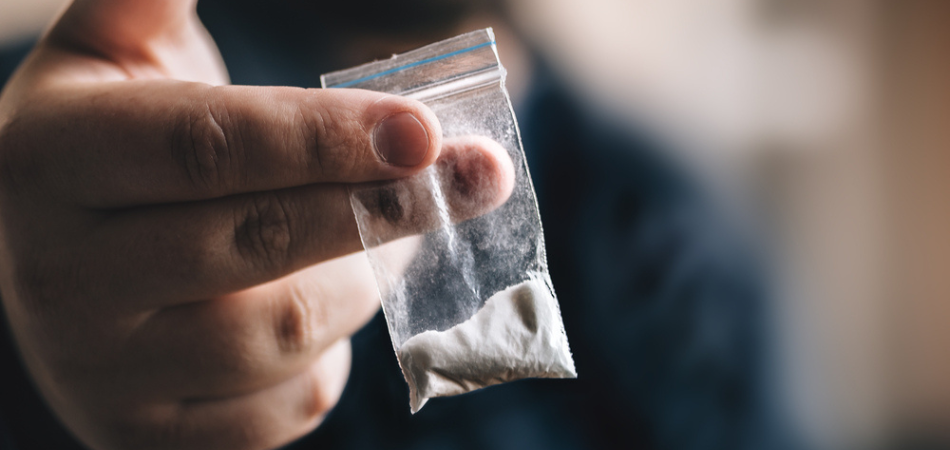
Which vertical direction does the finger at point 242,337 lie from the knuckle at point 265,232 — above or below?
below

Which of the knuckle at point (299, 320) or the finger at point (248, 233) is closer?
the finger at point (248, 233)

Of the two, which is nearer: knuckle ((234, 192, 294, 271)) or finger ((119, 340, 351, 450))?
knuckle ((234, 192, 294, 271))

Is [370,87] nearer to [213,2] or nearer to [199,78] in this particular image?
[199,78]

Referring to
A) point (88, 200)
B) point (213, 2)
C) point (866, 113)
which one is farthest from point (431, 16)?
point (866, 113)

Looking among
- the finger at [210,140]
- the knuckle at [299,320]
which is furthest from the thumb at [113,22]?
the knuckle at [299,320]

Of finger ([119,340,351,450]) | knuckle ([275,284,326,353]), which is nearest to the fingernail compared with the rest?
knuckle ([275,284,326,353])

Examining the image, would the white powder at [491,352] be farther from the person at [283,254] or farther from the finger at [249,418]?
the finger at [249,418]

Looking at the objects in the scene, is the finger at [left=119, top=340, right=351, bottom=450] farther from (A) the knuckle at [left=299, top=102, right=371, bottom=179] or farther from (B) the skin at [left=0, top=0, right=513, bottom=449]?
(A) the knuckle at [left=299, top=102, right=371, bottom=179]
